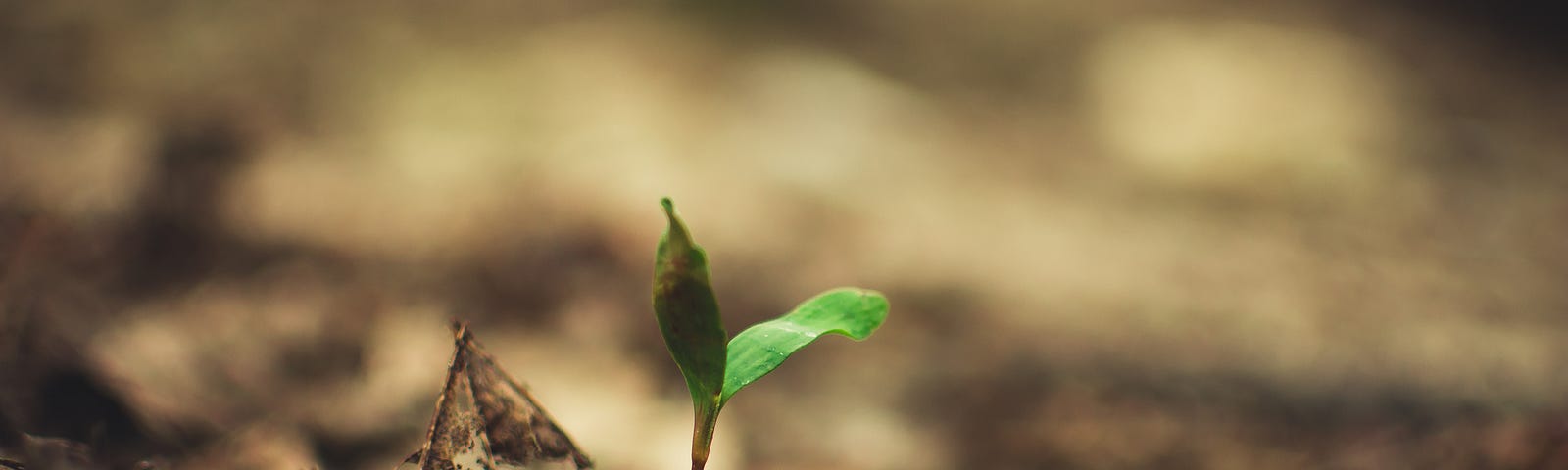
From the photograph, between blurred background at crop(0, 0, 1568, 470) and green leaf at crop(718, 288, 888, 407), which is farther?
blurred background at crop(0, 0, 1568, 470)

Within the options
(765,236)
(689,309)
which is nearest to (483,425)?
(689,309)

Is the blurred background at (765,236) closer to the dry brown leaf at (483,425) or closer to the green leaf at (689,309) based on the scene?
the dry brown leaf at (483,425)

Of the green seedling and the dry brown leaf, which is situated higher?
the green seedling

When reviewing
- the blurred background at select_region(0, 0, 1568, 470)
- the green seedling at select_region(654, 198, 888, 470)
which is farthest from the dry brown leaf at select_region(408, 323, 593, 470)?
the blurred background at select_region(0, 0, 1568, 470)

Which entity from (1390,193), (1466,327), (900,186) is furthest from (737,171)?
(1390,193)

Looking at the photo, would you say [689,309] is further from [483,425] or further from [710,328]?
[483,425]

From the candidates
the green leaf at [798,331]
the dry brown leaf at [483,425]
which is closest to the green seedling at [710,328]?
the green leaf at [798,331]

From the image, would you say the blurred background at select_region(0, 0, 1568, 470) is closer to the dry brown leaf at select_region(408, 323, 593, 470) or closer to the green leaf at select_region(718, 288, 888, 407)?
the dry brown leaf at select_region(408, 323, 593, 470)
